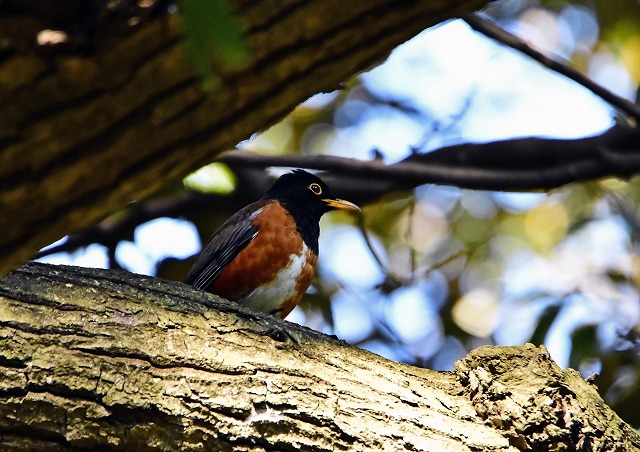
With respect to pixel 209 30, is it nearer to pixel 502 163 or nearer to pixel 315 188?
pixel 502 163

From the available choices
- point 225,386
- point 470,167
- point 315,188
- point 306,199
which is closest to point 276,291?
point 306,199

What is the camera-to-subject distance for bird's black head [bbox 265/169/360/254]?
258 inches

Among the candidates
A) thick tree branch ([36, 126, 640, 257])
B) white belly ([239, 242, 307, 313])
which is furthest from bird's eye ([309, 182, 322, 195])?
white belly ([239, 242, 307, 313])

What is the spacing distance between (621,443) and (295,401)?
4.97 feet

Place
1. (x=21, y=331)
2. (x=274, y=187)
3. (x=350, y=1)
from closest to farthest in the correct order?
(x=350, y=1) → (x=21, y=331) → (x=274, y=187)

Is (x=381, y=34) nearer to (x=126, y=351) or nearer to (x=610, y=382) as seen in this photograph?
(x=126, y=351)

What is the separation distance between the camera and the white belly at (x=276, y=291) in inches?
229

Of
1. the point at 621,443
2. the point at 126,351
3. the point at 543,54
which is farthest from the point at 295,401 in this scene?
the point at 543,54

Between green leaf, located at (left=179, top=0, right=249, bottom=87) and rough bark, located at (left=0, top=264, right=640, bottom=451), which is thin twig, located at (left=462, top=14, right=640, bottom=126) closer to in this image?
rough bark, located at (left=0, top=264, right=640, bottom=451)

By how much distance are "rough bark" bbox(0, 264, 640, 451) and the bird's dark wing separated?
1.79m

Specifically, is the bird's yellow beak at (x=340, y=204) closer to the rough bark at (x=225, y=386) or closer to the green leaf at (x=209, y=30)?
the rough bark at (x=225, y=386)

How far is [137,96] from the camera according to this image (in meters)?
1.66

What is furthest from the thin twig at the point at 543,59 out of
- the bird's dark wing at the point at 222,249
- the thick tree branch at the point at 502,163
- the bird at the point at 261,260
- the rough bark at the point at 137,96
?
the rough bark at the point at 137,96

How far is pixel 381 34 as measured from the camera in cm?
182
